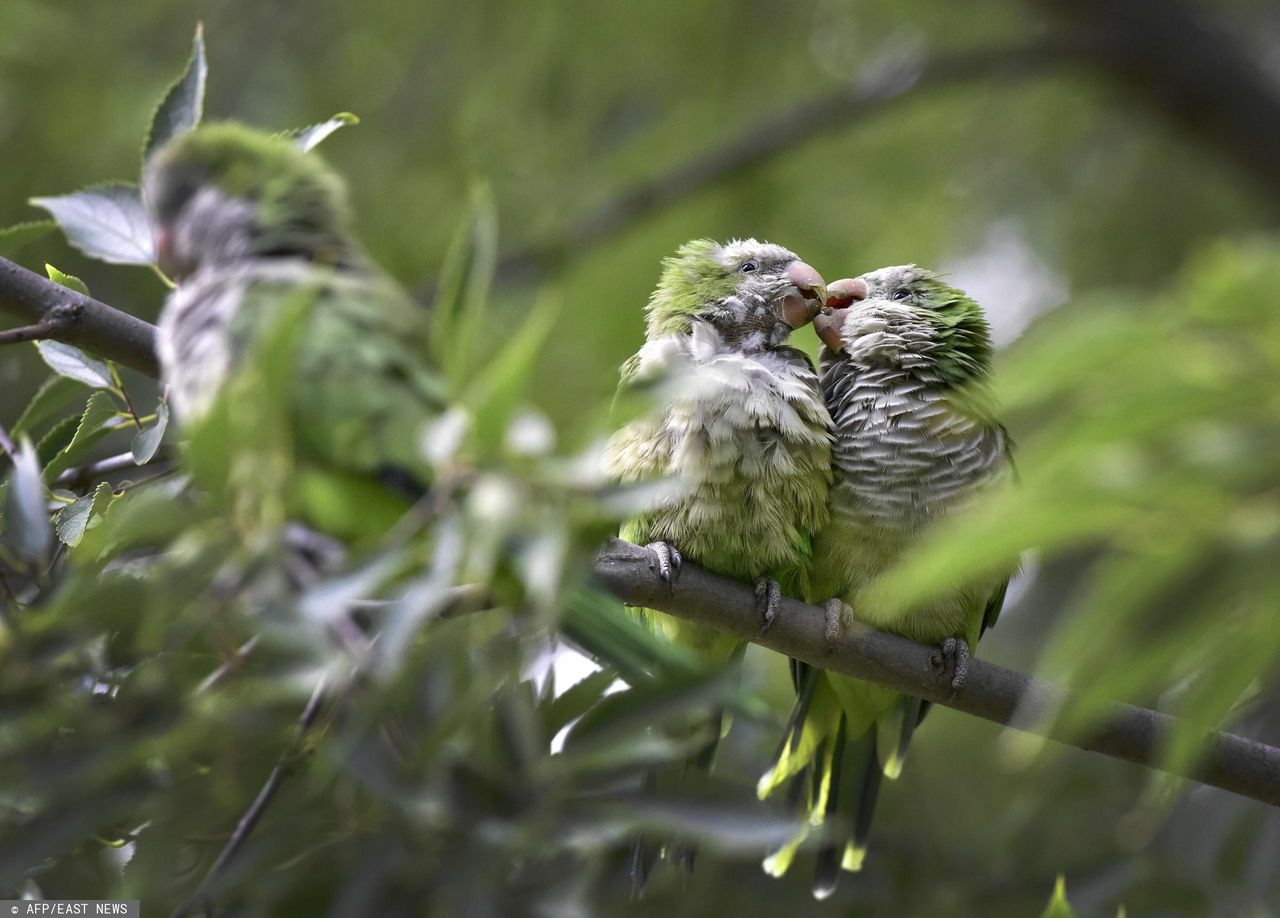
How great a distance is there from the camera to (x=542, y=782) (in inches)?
62.1

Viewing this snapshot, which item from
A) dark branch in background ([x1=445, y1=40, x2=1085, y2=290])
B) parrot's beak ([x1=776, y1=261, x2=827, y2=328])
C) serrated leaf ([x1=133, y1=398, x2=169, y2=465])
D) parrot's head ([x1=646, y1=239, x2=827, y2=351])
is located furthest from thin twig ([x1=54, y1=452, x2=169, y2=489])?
dark branch in background ([x1=445, y1=40, x2=1085, y2=290])

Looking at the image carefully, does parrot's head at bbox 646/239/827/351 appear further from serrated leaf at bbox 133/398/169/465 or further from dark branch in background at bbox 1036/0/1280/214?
dark branch in background at bbox 1036/0/1280/214

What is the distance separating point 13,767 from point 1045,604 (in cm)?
672

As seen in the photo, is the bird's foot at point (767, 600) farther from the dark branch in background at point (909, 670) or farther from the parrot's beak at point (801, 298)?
the parrot's beak at point (801, 298)

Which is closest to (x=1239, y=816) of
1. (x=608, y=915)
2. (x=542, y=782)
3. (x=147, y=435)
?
(x=608, y=915)

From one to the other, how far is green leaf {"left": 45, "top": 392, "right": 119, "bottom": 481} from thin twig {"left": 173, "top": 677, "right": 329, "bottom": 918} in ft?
3.09

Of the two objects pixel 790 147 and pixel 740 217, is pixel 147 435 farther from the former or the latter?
pixel 740 217

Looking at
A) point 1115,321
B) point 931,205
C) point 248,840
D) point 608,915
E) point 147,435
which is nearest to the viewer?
point 1115,321

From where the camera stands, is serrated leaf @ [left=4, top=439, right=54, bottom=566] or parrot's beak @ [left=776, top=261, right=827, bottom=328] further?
parrot's beak @ [left=776, top=261, right=827, bottom=328]

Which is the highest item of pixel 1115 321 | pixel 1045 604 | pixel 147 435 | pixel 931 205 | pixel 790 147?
pixel 931 205

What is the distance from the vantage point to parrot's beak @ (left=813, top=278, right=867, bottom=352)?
3.67 meters

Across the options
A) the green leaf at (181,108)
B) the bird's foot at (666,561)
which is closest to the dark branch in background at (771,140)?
the bird's foot at (666,561)

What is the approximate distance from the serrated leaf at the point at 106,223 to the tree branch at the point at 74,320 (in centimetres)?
18

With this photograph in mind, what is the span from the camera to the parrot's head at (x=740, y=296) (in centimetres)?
352
